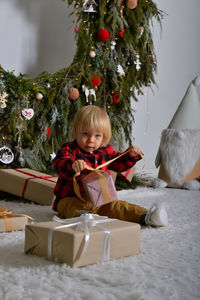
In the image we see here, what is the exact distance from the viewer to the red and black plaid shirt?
1.46m

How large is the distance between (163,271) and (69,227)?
254mm

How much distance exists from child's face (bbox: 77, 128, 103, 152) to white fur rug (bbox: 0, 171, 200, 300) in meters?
0.38

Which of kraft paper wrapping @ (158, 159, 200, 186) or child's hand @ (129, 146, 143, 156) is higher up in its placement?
child's hand @ (129, 146, 143, 156)

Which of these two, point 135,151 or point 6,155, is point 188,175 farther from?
point 6,155

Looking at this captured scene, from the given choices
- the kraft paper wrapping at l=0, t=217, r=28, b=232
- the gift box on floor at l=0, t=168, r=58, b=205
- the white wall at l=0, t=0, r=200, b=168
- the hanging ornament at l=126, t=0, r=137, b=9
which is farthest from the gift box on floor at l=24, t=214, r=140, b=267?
the white wall at l=0, t=0, r=200, b=168

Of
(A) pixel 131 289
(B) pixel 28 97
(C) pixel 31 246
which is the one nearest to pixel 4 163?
(B) pixel 28 97

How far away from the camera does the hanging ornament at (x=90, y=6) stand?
2053mm

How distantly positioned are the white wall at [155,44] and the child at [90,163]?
1.10 m

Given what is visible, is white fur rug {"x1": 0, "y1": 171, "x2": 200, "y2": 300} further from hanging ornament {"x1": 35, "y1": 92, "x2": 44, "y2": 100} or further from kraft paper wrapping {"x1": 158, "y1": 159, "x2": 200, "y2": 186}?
kraft paper wrapping {"x1": 158, "y1": 159, "x2": 200, "y2": 186}

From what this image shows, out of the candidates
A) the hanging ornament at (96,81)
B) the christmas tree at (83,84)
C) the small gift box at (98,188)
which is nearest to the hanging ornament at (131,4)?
the christmas tree at (83,84)

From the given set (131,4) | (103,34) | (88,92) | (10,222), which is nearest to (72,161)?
(10,222)

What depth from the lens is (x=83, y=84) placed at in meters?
2.15

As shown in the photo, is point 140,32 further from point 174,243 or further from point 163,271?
point 163,271

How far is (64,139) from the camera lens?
217cm
